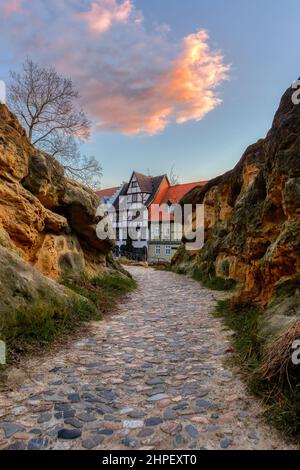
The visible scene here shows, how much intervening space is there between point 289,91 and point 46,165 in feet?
22.7

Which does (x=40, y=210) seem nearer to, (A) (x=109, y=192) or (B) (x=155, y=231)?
(B) (x=155, y=231)

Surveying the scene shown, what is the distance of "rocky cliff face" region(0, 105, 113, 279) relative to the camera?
319 inches

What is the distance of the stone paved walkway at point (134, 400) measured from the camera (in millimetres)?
2781

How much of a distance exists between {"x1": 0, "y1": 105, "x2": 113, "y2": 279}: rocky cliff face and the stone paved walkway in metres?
3.48

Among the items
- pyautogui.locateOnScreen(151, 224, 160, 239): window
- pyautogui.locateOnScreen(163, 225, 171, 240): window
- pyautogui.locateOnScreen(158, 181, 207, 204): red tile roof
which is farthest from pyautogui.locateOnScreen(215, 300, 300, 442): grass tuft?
pyautogui.locateOnScreen(158, 181, 207, 204): red tile roof

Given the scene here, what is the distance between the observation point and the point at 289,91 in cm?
762

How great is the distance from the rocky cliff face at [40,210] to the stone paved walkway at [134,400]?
3479mm

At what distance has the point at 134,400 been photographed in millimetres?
3545

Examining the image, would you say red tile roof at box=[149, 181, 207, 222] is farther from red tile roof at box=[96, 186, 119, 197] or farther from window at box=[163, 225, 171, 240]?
red tile roof at box=[96, 186, 119, 197]

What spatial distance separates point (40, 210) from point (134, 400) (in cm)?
673

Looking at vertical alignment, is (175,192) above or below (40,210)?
above

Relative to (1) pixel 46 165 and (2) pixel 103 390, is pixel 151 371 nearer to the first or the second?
(2) pixel 103 390

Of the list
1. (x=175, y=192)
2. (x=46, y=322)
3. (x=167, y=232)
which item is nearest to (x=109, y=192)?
(x=175, y=192)
